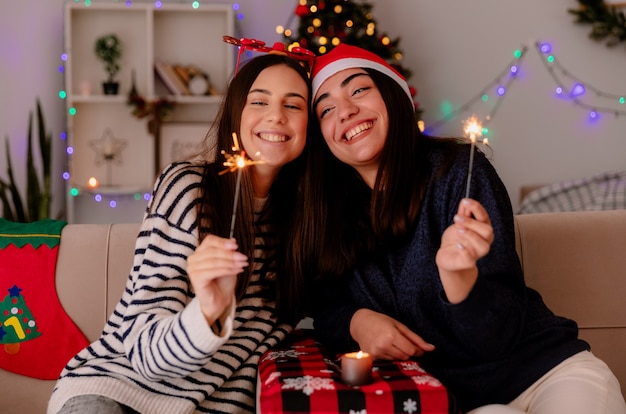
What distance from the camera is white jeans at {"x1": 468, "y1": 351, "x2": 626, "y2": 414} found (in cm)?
143

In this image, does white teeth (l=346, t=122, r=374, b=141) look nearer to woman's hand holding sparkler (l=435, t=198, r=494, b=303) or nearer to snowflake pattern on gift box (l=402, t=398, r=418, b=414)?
woman's hand holding sparkler (l=435, t=198, r=494, b=303)

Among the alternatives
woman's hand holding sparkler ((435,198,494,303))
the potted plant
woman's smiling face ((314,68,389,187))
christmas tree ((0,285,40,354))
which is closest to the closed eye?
woman's smiling face ((314,68,389,187))

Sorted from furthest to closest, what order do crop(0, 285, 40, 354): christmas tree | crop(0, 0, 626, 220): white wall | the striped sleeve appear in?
crop(0, 0, 626, 220): white wall → crop(0, 285, 40, 354): christmas tree → the striped sleeve

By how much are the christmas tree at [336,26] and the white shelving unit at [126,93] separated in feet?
2.30

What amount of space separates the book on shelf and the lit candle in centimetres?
326

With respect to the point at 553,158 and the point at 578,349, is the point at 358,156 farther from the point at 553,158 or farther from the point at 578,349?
the point at 553,158

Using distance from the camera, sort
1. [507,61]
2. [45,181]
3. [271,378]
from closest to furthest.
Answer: [271,378] → [45,181] → [507,61]

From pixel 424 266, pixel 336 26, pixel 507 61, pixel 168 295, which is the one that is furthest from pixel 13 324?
pixel 507 61

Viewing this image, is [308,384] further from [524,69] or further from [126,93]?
[524,69]

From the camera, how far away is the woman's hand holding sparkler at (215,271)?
130 centimetres

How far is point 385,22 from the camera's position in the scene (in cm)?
456

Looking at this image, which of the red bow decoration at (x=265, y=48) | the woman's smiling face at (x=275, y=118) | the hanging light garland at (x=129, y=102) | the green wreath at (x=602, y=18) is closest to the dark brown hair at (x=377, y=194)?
the woman's smiling face at (x=275, y=118)

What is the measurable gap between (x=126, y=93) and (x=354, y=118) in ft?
9.75

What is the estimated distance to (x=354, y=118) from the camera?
177cm
